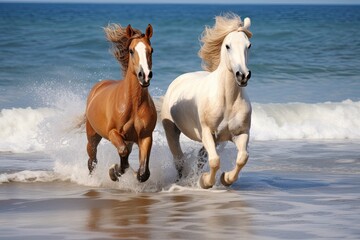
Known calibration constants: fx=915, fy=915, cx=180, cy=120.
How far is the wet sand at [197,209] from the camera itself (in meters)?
6.43

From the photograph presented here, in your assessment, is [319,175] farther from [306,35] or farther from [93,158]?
[306,35]

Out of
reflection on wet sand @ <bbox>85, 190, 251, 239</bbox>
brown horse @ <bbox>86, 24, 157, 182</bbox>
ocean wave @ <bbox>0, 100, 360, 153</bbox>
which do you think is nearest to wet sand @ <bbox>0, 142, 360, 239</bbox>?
reflection on wet sand @ <bbox>85, 190, 251, 239</bbox>

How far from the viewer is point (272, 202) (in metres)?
7.73

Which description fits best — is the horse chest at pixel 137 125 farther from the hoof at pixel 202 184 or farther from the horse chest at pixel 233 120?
the hoof at pixel 202 184

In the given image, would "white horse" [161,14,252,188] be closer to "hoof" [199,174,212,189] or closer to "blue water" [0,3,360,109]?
"hoof" [199,174,212,189]

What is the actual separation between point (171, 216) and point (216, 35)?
2085 mm

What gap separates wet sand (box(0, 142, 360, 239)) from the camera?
643cm

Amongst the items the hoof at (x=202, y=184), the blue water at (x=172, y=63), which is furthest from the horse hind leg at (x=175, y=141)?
the blue water at (x=172, y=63)

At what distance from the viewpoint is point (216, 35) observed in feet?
27.7

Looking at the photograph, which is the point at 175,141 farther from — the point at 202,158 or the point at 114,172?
the point at 114,172

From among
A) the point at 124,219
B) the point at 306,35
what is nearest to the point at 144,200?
the point at 124,219

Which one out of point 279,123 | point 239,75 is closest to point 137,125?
point 239,75

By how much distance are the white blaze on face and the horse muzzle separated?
0.75 meters

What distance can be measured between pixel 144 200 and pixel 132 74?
113 centimetres
